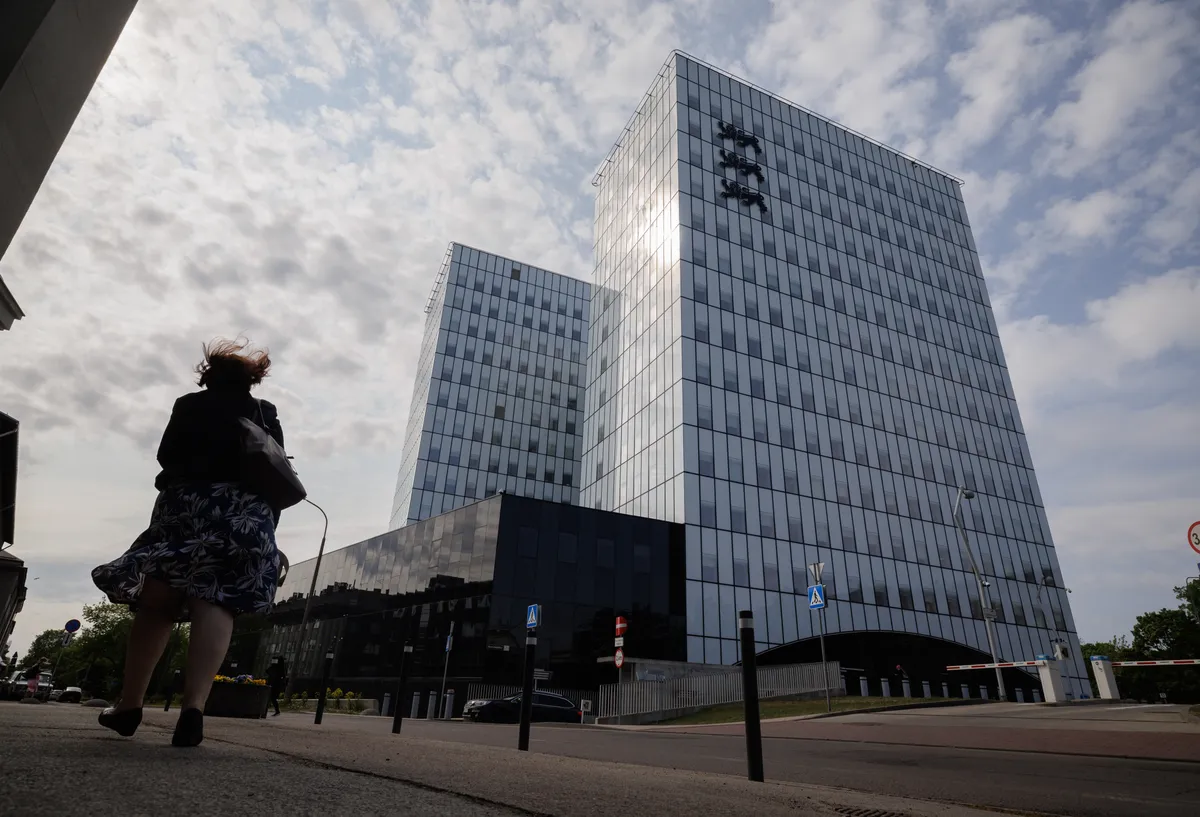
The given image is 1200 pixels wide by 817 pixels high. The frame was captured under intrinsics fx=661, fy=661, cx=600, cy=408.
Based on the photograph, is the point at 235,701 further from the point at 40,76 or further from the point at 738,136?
the point at 738,136

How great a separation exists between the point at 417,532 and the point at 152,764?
130 ft

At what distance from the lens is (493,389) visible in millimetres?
68562

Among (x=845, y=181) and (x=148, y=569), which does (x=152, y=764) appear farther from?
(x=845, y=181)

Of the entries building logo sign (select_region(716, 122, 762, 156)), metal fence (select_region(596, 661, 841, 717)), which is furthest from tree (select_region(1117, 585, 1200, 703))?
building logo sign (select_region(716, 122, 762, 156))

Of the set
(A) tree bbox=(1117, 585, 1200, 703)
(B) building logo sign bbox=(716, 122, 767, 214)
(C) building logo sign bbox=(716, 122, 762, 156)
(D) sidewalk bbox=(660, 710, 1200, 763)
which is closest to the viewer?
(D) sidewalk bbox=(660, 710, 1200, 763)

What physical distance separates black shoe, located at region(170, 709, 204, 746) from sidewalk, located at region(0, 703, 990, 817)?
68 mm

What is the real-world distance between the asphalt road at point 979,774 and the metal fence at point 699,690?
16.1m

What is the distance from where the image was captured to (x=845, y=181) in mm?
54500

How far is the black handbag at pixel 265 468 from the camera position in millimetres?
3496

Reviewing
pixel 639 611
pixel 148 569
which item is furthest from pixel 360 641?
pixel 148 569

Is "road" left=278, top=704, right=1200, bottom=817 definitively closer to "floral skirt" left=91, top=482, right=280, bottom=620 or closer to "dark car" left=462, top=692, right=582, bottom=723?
"floral skirt" left=91, top=482, right=280, bottom=620

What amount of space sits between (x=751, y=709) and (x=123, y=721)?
13.1ft

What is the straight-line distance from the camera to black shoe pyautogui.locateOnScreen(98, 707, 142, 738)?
323 cm

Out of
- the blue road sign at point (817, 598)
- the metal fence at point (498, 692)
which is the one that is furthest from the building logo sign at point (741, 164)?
the metal fence at point (498, 692)
